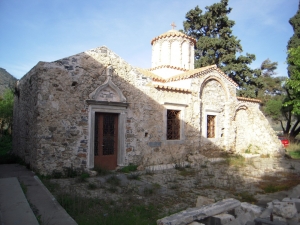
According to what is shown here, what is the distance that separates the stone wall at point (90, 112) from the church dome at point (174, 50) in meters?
2.77

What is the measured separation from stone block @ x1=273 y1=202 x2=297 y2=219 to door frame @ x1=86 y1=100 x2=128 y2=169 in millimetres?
5593

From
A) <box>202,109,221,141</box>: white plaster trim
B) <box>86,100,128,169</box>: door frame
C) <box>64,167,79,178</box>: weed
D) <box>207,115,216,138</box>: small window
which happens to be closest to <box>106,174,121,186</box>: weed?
<box>86,100,128,169</box>: door frame

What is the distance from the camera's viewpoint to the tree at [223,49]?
21297 mm

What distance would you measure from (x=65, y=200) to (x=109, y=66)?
16.1 feet

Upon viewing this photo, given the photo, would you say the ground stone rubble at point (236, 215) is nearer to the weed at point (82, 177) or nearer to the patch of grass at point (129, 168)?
the weed at point (82, 177)

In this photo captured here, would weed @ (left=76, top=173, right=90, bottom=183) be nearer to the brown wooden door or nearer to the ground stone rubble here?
the brown wooden door

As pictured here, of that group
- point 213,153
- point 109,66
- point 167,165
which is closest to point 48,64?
point 109,66

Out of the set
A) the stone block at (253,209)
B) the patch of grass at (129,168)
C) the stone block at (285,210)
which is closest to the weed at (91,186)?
the patch of grass at (129,168)

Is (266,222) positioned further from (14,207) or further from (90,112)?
(90,112)

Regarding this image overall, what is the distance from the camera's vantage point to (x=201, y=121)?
1142 centimetres

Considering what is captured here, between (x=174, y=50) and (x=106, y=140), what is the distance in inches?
317

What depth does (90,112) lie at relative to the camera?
788 centimetres

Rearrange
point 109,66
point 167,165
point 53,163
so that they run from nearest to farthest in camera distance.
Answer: point 53,163, point 109,66, point 167,165

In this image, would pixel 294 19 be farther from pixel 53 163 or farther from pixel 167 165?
pixel 53 163
